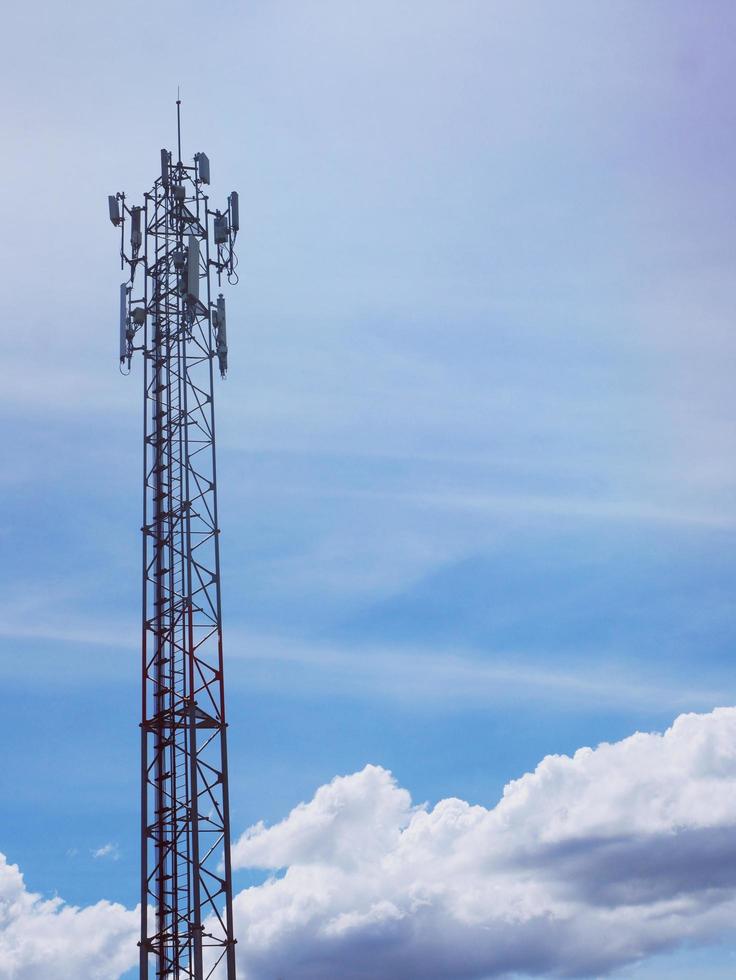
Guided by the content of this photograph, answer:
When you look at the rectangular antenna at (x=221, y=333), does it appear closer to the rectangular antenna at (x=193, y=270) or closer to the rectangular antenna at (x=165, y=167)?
the rectangular antenna at (x=193, y=270)

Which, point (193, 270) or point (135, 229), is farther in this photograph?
point (135, 229)

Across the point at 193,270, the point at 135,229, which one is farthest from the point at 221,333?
the point at 135,229

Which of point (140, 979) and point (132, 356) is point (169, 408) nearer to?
point (132, 356)

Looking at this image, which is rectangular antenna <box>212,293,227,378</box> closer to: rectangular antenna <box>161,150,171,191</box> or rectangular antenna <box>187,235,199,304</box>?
rectangular antenna <box>187,235,199,304</box>

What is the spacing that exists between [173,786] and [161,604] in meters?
8.12

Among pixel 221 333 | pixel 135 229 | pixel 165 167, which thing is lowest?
pixel 221 333

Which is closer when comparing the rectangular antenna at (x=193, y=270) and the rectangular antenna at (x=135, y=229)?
the rectangular antenna at (x=193, y=270)

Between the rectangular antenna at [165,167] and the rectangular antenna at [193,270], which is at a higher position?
the rectangular antenna at [165,167]

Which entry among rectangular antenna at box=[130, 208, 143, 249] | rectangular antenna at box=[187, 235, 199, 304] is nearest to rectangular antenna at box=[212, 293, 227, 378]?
rectangular antenna at box=[187, 235, 199, 304]

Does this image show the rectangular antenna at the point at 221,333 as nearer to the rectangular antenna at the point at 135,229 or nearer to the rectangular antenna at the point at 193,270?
the rectangular antenna at the point at 193,270

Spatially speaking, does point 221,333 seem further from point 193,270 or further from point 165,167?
point 165,167

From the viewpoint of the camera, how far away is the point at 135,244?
6919 cm

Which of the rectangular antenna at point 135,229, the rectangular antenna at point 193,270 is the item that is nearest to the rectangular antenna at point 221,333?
the rectangular antenna at point 193,270

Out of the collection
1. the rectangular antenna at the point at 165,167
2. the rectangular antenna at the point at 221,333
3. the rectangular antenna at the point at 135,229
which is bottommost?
the rectangular antenna at the point at 221,333
